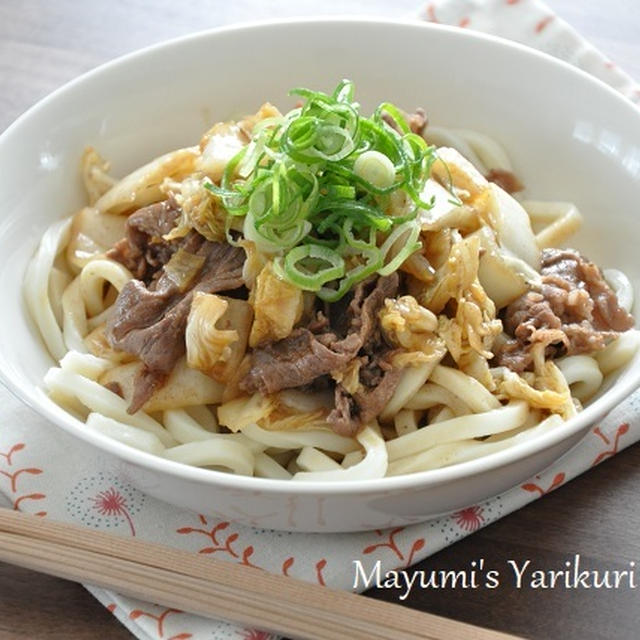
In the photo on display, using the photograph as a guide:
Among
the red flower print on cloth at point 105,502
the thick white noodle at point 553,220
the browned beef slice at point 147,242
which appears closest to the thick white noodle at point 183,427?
the red flower print on cloth at point 105,502

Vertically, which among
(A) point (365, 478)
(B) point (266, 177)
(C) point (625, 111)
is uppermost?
(C) point (625, 111)

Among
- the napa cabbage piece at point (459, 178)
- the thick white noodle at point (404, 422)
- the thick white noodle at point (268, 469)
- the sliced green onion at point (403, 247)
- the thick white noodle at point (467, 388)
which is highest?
the napa cabbage piece at point (459, 178)

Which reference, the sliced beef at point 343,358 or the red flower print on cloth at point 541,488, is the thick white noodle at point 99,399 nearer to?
the sliced beef at point 343,358

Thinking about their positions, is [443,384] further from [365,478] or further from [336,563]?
[336,563]

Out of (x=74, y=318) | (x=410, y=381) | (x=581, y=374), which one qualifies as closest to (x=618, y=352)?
(x=581, y=374)

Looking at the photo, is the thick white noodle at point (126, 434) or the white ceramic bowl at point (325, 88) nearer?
the thick white noodle at point (126, 434)

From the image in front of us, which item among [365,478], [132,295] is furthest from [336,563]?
[132,295]
